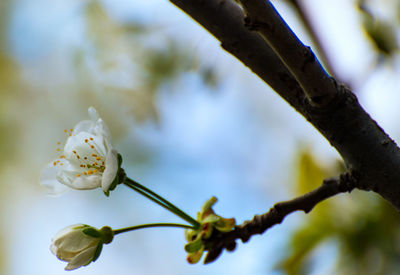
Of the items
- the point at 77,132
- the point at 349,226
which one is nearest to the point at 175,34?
the point at 349,226

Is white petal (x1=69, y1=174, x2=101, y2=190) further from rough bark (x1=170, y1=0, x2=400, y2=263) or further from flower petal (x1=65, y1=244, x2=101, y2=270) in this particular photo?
rough bark (x1=170, y1=0, x2=400, y2=263)

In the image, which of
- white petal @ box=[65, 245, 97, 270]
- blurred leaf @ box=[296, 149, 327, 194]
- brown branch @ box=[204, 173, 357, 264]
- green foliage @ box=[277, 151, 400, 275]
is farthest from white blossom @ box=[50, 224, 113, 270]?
blurred leaf @ box=[296, 149, 327, 194]

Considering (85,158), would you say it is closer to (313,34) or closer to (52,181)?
(52,181)

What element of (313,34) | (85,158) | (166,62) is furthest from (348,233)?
(85,158)

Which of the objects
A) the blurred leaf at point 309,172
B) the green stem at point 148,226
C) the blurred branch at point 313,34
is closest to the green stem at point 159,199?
the green stem at point 148,226

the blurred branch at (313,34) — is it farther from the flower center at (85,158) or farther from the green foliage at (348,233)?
the flower center at (85,158)

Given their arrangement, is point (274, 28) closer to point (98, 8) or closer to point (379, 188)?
point (379, 188)

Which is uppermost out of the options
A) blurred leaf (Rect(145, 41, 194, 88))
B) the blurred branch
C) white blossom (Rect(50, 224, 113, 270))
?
blurred leaf (Rect(145, 41, 194, 88))
